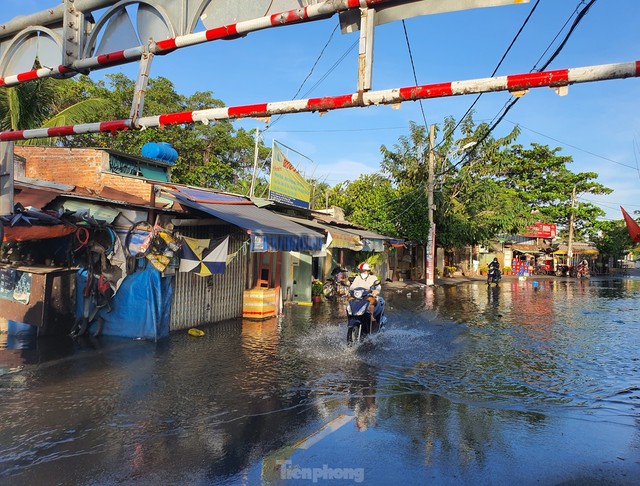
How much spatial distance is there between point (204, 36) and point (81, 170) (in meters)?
8.10

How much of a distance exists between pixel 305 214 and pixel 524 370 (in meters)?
11.9

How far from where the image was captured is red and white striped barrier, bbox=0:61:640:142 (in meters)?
4.13

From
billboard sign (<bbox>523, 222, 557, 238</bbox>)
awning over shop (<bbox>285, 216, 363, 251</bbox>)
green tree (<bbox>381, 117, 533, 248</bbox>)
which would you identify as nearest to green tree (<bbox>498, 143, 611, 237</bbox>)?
billboard sign (<bbox>523, 222, 557, 238</bbox>)

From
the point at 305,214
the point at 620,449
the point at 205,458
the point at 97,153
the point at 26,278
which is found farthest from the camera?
the point at 305,214

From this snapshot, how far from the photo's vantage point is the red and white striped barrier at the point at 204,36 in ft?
16.2

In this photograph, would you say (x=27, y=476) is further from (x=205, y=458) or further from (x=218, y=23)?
(x=218, y=23)

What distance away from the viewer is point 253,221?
11.5 meters

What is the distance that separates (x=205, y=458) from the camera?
4.37 metres

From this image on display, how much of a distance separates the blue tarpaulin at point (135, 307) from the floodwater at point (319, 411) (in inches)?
14.7

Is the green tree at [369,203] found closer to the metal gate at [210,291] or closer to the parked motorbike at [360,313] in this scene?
the metal gate at [210,291]

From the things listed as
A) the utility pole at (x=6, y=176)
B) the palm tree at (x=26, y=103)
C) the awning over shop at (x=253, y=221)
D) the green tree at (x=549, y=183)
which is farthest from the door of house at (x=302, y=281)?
the green tree at (x=549, y=183)

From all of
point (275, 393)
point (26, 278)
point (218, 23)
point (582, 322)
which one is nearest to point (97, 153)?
point (26, 278)

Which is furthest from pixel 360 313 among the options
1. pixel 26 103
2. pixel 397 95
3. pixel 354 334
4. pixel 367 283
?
pixel 26 103

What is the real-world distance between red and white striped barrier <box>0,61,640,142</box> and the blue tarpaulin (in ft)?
13.6
